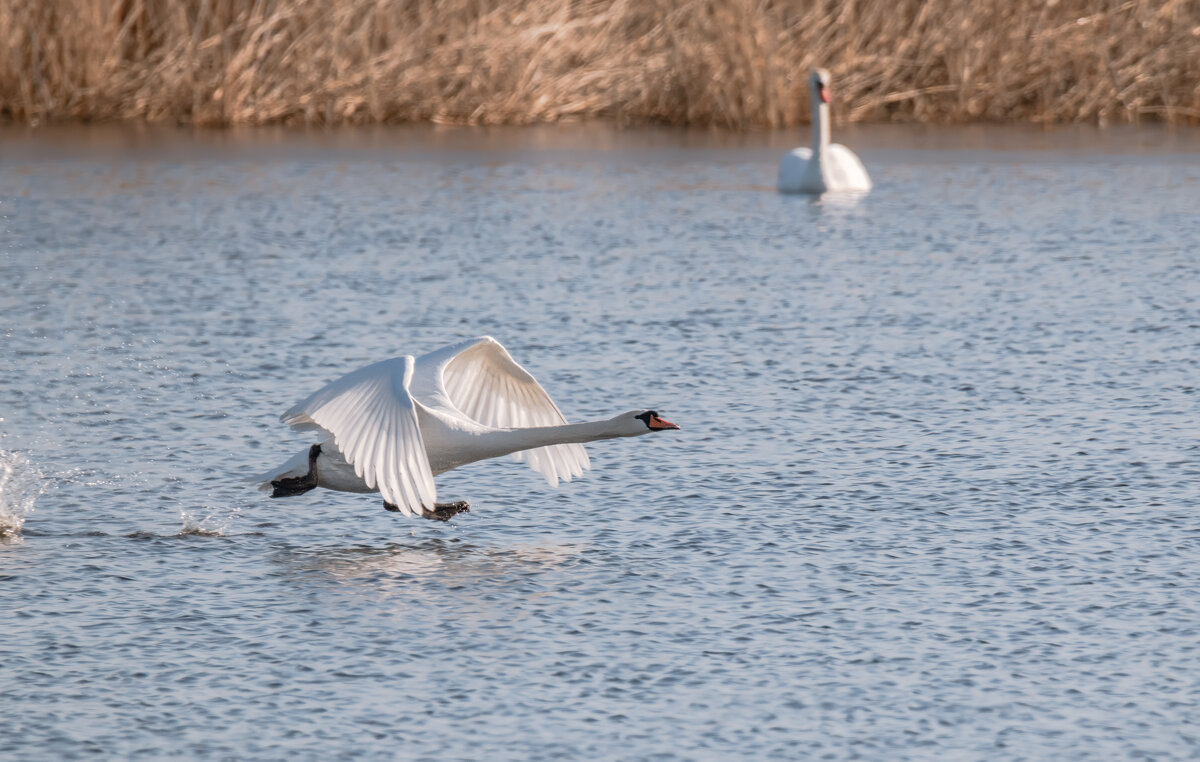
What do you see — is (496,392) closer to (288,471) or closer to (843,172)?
(288,471)

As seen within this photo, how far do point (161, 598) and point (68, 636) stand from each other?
39 cm

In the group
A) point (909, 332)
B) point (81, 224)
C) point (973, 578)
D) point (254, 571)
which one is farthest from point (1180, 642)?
point (81, 224)

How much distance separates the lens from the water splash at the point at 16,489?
20.5ft

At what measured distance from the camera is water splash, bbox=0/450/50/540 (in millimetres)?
6234

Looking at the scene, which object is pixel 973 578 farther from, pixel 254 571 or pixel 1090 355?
pixel 1090 355

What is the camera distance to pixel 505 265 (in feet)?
39.4

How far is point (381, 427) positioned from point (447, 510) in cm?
48

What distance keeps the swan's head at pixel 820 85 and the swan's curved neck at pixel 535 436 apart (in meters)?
11.0

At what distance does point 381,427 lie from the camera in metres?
5.82

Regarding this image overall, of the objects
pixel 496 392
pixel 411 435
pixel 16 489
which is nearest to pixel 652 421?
pixel 411 435

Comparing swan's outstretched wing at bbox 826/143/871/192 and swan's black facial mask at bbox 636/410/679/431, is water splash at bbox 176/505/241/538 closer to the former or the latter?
swan's black facial mask at bbox 636/410/679/431

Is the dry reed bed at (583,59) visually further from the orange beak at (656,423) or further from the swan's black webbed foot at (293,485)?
the orange beak at (656,423)

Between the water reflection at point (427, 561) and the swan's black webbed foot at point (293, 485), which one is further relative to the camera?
the swan's black webbed foot at point (293, 485)

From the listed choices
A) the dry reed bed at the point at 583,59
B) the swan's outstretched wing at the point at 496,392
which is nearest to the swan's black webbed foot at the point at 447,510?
the swan's outstretched wing at the point at 496,392
